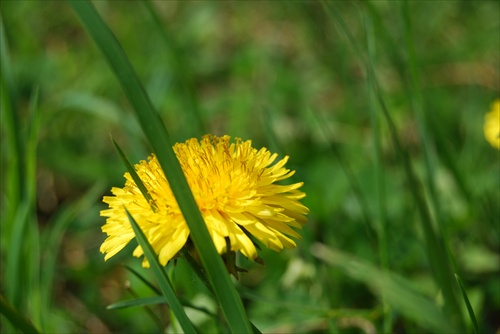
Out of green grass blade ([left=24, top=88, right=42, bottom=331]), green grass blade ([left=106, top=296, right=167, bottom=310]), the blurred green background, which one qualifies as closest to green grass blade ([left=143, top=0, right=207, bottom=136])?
the blurred green background

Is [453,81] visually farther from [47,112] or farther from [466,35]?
[47,112]

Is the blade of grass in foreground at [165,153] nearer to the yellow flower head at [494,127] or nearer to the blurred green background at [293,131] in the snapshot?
the blurred green background at [293,131]

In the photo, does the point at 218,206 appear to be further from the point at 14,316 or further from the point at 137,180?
the point at 14,316

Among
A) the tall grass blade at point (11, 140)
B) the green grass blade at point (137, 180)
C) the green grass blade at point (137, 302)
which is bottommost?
the green grass blade at point (137, 302)

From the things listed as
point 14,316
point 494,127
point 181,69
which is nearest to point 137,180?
point 14,316

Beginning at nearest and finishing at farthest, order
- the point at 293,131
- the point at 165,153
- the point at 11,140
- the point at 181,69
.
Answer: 1. the point at 165,153
2. the point at 11,140
3. the point at 181,69
4. the point at 293,131

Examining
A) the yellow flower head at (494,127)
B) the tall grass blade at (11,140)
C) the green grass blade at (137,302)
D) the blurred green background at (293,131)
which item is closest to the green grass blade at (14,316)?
the green grass blade at (137,302)
